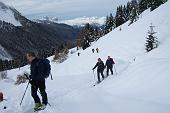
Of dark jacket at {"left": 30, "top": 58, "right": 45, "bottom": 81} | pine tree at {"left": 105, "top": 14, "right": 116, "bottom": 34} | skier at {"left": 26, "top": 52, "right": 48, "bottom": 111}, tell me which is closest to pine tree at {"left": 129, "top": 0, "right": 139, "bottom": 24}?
pine tree at {"left": 105, "top": 14, "right": 116, "bottom": 34}

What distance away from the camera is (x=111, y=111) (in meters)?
10.3

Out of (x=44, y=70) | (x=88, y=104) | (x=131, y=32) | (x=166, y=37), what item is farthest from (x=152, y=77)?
(x=131, y=32)

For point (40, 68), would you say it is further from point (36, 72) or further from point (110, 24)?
point (110, 24)

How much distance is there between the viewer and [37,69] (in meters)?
12.0

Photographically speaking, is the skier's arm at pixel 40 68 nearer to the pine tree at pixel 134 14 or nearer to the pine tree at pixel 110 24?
the pine tree at pixel 134 14

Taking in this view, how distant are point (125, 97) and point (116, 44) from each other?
4629 centimetres

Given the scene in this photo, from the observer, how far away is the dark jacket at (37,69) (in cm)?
1187

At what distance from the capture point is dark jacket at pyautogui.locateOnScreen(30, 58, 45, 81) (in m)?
11.9

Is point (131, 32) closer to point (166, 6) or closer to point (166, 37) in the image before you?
point (166, 6)

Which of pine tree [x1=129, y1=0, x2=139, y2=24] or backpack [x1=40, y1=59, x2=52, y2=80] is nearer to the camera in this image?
backpack [x1=40, y1=59, x2=52, y2=80]

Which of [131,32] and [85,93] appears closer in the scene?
[85,93]

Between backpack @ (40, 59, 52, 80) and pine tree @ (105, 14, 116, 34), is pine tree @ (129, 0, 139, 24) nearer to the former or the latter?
pine tree @ (105, 14, 116, 34)

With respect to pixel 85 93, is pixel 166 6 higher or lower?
higher

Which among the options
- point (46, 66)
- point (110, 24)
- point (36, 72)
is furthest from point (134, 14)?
point (36, 72)
